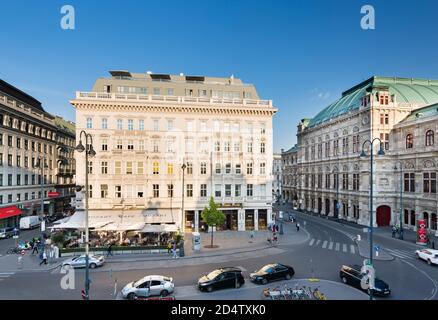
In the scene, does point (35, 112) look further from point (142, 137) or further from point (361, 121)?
point (361, 121)

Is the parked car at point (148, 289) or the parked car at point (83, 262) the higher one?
the parked car at point (148, 289)

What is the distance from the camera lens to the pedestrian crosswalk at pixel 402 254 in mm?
27609

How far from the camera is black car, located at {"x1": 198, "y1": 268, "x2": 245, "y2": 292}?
18656 millimetres

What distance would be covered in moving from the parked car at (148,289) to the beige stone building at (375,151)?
40.3m

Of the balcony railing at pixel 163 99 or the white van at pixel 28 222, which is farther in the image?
the white van at pixel 28 222

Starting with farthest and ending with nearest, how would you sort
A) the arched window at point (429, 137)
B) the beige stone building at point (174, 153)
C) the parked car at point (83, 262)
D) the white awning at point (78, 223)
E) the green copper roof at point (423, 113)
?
the green copper roof at point (423, 113) < the arched window at point (429, 137) < the beige stone building at point (174, 153) < the white awning at point (78, 223) < the parked car at point (83, 262)

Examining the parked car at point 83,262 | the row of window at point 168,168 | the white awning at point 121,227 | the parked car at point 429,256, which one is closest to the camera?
the parked car at point 83,262

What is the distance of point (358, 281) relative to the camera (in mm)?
18891

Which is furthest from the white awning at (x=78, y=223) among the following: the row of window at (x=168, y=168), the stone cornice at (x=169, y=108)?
the stone cornice at (x=169, y=108)

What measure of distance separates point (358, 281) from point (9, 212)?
50.8 metres

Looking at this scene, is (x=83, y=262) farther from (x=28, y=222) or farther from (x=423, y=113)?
(x=423, y=113)

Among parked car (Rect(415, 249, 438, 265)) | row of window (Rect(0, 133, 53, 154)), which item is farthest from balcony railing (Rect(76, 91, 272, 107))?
parked car (Rect(415, 249, 438, 265))

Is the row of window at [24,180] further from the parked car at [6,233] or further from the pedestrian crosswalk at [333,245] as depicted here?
the pedestrian crosswalk at [333,245]

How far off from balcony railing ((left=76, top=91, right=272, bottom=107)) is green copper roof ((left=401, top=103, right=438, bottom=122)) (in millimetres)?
24469
